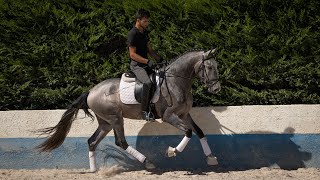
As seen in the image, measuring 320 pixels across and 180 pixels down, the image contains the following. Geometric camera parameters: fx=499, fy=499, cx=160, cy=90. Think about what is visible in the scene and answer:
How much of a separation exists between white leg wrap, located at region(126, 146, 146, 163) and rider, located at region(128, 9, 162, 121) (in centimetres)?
55

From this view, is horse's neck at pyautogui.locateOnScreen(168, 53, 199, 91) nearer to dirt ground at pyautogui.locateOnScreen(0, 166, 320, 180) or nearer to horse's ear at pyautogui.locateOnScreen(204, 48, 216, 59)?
horse's ear at pyautogui.locateOnScreen(204, 48, 216, 59)

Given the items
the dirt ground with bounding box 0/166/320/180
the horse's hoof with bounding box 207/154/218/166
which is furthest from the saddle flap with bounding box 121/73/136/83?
the horse's hoof with bounding box 207/154/218/166

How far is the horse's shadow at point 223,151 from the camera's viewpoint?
8.23 m

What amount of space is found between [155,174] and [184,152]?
0.70 m

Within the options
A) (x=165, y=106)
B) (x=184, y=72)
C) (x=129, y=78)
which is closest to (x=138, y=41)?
(x=129, y=78)

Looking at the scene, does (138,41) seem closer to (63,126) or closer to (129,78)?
(129,78)

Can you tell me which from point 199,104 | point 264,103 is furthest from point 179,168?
point 264,103

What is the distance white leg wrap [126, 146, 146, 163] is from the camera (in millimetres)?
8019

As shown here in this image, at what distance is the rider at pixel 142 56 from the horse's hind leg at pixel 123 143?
0.43 meters

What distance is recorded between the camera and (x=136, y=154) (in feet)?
26.5

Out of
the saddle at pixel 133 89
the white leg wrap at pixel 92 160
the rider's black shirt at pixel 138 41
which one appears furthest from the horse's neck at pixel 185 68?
the white leg wrap at pixel 92 160

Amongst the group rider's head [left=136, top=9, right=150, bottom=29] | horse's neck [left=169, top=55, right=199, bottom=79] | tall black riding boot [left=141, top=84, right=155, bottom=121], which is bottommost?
tall black riding boot [left=141, top=84, right=155, bottom=121]

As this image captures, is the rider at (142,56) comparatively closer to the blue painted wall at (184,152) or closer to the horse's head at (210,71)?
the horse's head at (210,71)

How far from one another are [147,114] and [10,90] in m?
3.12
